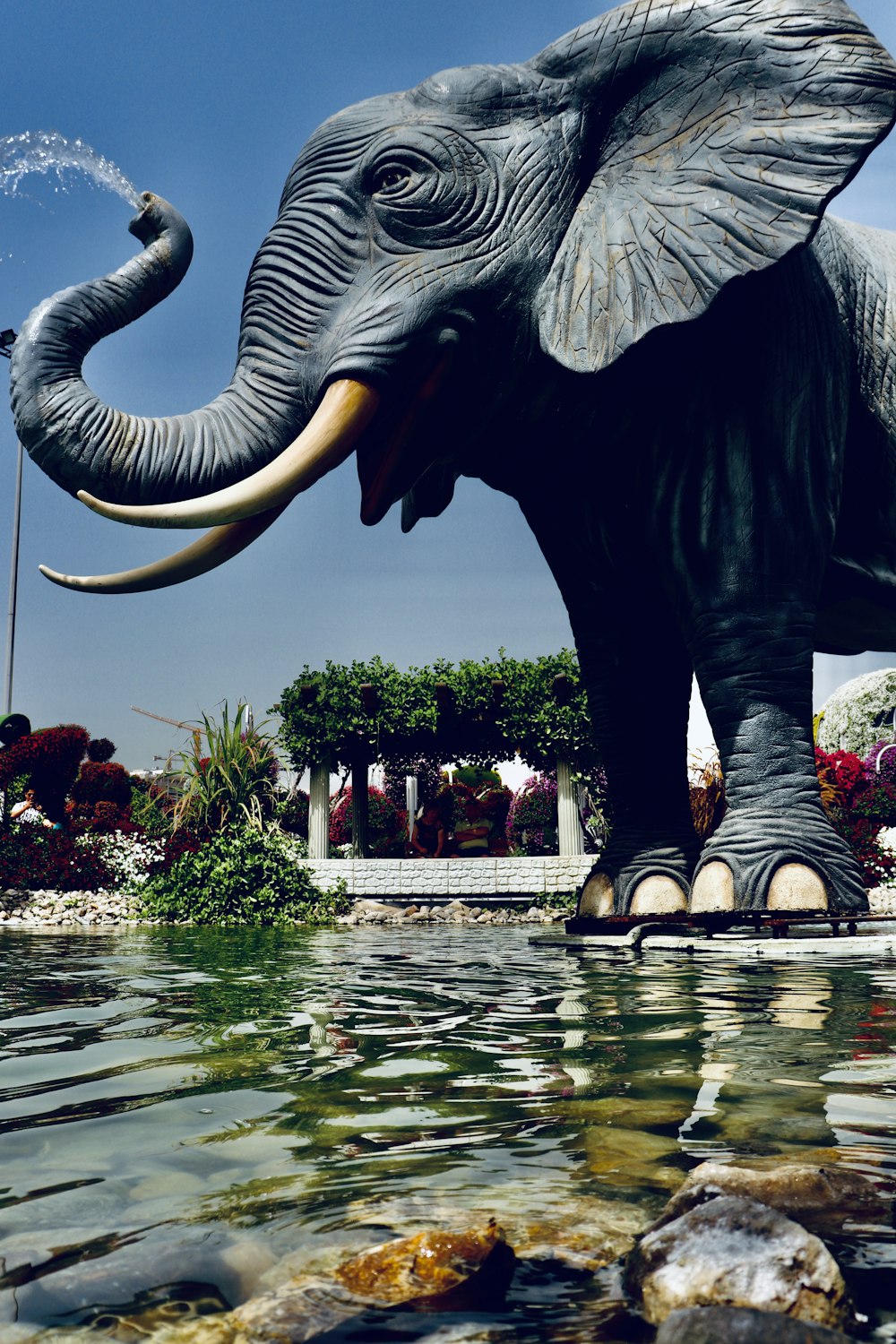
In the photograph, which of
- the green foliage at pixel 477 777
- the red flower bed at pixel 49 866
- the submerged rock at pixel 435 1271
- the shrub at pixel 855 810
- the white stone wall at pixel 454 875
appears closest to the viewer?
the submerged rock at pixel 435 1271

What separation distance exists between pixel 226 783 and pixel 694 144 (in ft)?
30.7

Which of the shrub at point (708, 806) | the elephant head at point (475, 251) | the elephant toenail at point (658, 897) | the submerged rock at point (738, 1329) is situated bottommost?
the submerged rock at point (738, 1329)

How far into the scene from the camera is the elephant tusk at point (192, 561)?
13.2ft

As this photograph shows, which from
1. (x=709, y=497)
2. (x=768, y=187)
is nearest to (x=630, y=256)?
(x=768, y=187)

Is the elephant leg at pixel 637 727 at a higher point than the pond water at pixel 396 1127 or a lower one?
higher

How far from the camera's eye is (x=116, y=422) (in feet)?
12.7

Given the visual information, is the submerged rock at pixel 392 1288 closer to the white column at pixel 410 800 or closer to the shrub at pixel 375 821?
the shrub at pixel 375 821

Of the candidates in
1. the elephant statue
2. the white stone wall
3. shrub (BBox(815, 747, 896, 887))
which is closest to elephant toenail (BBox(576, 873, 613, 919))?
the elephant statue

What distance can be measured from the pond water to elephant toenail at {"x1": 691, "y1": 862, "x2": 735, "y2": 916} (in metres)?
1.38

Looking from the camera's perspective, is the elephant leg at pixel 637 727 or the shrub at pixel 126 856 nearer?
the elephant leg at pixel 637 727

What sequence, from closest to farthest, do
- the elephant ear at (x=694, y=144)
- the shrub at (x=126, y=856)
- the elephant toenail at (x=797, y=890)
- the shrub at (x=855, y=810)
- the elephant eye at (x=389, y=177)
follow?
1. the elephant toenail at (x=797, y=890)
2. the elephant ear at (x=694, y=144)
3. the elephant eye at (x=389, y=177)
4. the shrub at (x=855, y=810)
5. the shrub at (x=126, y=856)

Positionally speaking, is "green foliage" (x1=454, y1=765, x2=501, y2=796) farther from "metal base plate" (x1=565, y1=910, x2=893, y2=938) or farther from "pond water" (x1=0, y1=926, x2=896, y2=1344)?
"pond water" (x1=0, y1=926, x2=896, y2=1344)

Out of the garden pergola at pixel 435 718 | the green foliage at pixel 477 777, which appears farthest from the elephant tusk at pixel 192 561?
the green foliage at pixel 477 777

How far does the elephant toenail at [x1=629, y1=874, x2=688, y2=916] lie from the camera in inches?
187
